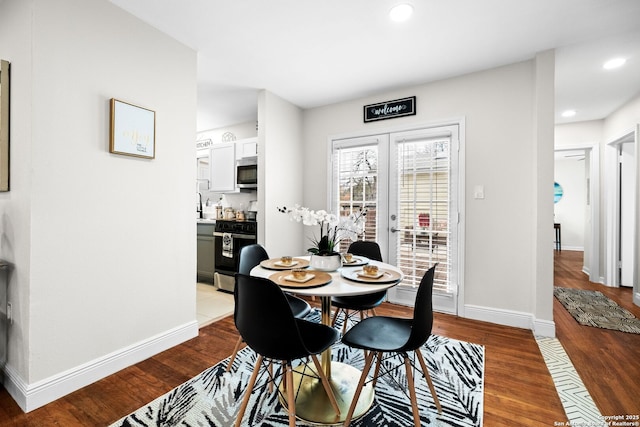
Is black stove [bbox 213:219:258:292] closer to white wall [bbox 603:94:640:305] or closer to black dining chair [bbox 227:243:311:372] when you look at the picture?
black dining chair [bbox 227:243:311:372]

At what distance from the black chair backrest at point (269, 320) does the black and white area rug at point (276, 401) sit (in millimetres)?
500

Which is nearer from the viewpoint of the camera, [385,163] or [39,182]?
[39,182]

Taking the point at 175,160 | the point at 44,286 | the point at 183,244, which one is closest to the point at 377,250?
the point at 183,244

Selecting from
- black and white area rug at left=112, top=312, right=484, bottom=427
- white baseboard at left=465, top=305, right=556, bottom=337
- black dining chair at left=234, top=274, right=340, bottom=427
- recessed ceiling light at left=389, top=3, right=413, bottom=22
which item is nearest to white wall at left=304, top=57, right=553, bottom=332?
white baseboard at left=465, top=305, right=556, bottom=337

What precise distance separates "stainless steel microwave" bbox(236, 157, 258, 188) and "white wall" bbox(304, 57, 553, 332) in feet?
7.30

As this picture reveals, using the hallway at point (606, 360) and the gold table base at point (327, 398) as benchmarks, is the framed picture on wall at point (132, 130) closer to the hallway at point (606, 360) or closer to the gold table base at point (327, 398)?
the gold table base at point (327, 398)

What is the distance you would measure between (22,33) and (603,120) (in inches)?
261

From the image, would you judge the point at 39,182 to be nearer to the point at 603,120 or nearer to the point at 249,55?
the point at 249,55

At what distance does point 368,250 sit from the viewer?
268 cm

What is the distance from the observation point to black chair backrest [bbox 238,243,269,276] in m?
2.29

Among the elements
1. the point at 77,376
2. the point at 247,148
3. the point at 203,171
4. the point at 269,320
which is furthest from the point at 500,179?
the point at 203,171

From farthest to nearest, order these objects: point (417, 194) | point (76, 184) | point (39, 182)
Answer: point (417, 194)
point (76, 184)
point (39, 182)

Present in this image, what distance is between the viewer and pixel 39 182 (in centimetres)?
170

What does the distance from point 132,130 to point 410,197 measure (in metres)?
2.77
